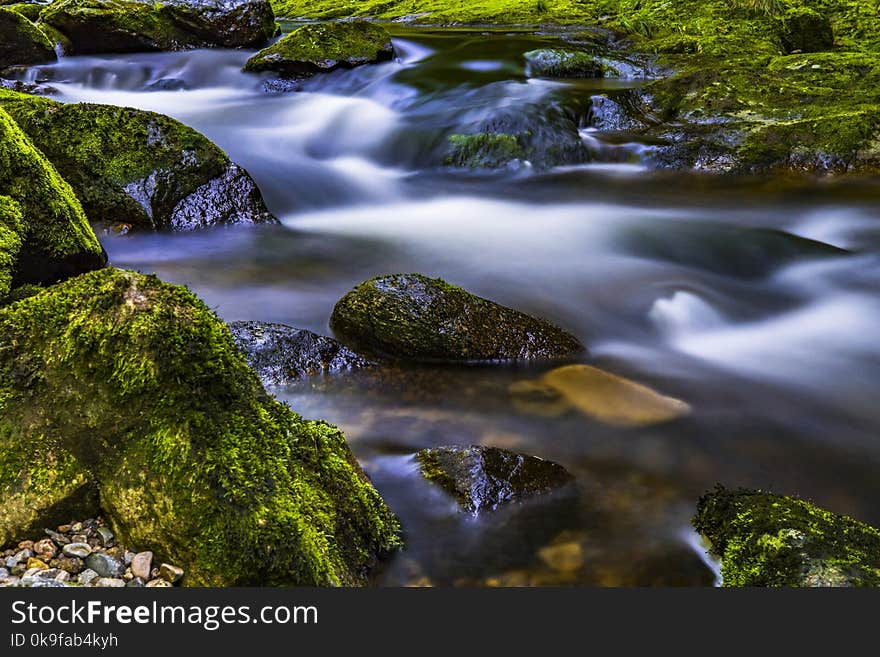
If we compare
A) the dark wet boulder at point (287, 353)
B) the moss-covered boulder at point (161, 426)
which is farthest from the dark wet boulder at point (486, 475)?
the dark wet boulder at point (287, 353)

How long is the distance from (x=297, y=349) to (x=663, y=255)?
4.82m

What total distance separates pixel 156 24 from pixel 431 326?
51.5 feet

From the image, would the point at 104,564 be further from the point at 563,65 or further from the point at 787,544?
the point at 563,65

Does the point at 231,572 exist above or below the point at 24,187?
below

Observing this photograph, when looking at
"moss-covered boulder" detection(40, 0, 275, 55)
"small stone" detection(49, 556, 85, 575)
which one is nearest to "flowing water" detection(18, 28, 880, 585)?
"small stone" detection(49, 556, 85, 575)

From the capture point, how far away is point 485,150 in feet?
37.6

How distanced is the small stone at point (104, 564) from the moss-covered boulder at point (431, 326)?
3.22 m

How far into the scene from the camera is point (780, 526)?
3.29m

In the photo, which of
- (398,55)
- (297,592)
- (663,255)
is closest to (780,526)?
(297,592)

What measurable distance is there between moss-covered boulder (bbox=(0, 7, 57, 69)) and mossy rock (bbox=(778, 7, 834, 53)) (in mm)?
16162

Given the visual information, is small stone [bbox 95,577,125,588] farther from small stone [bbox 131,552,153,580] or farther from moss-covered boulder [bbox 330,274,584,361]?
moss-covered boulder [bbox 330,274,584,361]

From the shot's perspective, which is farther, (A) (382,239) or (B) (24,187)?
(A) (382,239)

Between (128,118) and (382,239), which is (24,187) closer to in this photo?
(128,118)

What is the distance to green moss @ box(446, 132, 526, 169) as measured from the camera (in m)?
11.3
